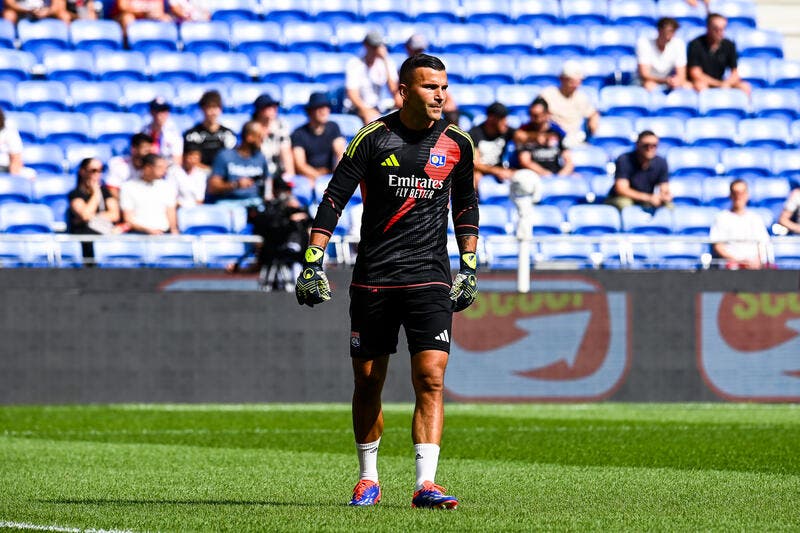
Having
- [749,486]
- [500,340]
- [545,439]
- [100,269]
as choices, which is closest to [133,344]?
[100,269]

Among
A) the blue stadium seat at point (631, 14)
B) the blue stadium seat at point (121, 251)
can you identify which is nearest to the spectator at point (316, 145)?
the blue stadium seat at point (121, 251)

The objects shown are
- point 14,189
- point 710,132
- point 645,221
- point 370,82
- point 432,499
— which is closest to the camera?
point 432,499

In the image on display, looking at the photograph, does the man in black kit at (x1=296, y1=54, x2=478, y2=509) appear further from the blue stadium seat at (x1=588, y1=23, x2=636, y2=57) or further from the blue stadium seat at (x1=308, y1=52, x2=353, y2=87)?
the blue stadium seat at (x1=588, y1=23, x2=636, y2=57)

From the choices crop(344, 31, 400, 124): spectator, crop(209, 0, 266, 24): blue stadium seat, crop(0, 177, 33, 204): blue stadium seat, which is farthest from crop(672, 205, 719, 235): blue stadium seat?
crop(0, 177, 33, 204): blue stadium seat

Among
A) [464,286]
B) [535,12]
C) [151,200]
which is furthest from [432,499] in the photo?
[535,12]

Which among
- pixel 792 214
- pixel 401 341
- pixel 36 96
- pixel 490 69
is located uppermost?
pixel 490 69

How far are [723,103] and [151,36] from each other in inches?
307

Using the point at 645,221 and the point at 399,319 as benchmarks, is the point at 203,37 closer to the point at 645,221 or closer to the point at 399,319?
the point at 645,221

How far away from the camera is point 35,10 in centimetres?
1931

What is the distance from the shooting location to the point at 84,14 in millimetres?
19781

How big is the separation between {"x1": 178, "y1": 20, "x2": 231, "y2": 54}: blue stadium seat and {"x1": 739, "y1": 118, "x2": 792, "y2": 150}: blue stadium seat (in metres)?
7.01

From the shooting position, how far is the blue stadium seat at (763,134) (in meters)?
19.8

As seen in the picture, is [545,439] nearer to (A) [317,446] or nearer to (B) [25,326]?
(A) [317,446]

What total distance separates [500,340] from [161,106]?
4606 millimetres
